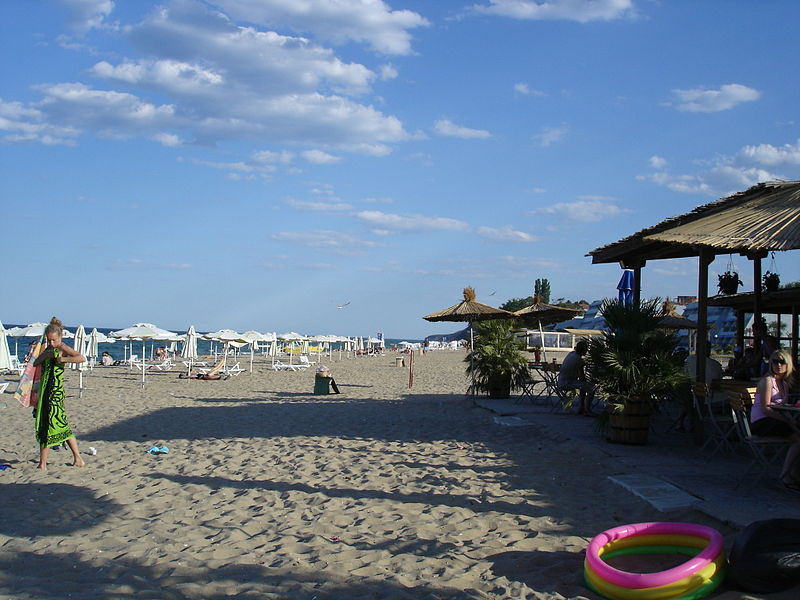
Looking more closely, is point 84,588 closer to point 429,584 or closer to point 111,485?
point 429,584

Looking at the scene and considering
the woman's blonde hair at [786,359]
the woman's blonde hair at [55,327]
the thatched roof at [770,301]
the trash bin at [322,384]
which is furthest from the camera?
the trash bin at [322,384]

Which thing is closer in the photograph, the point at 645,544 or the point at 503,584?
the point at 503,584

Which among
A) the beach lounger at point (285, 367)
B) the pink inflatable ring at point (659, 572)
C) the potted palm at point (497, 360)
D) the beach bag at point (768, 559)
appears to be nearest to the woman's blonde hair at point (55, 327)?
the pink inflatable ring at point (659, 572)

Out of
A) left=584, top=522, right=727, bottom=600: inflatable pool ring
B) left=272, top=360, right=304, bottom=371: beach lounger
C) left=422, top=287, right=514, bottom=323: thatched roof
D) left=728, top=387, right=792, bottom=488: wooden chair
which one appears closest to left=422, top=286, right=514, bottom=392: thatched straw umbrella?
left=422, top=287, right=514, bottom=323: thatched roof

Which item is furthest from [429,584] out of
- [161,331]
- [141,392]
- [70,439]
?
[161,331]

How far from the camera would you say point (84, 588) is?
12.6ft

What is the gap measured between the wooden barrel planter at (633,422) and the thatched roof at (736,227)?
1722 millimetres

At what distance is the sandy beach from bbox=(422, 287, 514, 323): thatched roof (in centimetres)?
320

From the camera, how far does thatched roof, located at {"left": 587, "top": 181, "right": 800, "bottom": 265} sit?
19.4 feet

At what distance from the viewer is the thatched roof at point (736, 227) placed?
5.90 m

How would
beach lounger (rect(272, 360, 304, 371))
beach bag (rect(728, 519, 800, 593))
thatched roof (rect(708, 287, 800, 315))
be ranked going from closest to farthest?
beach bag (rect(728, 519, 800, 593)) → thatched roof (rect(708, 287, 800, 315)) → beach lounger (rect(272, 360, 304, 371))

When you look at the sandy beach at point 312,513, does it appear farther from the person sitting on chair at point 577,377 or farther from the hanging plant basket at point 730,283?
the hanging plant basket at point 730,283

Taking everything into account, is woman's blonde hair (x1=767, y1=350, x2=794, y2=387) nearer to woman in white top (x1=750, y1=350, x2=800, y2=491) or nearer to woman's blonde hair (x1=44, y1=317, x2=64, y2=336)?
woman in white top (x1=750, y1=350, x2=800, y2=491)

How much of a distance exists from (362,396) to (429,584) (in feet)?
37.2
